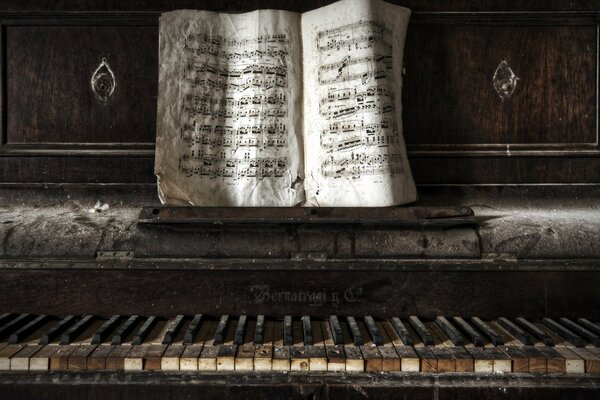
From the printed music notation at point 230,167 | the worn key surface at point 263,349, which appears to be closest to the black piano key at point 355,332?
the worn key surface at point 263,349

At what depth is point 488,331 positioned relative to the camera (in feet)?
4.32

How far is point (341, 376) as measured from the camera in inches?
47.2

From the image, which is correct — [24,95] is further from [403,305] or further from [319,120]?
[403,305]

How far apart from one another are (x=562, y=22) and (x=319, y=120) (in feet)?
3.30

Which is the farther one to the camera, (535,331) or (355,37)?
(355,37)

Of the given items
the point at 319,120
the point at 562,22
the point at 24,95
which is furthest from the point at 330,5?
the point at 24,95

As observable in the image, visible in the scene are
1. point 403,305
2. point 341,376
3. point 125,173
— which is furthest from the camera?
point 125,173

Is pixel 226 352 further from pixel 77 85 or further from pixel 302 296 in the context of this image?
pixel 77 85

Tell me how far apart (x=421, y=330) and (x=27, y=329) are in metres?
1.05

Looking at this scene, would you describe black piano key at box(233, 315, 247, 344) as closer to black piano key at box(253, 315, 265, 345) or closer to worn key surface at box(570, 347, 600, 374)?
black piano key at box(253, 315, 265, 345)

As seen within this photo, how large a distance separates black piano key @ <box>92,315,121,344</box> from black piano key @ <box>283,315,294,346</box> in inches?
18.6

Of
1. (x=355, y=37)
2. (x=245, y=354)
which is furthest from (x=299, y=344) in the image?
(x=355, y=37)

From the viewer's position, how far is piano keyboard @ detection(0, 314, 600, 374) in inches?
47.4

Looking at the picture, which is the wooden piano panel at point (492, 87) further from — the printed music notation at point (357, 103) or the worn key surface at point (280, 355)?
Answer: the worn key surface at point (280, 355)
